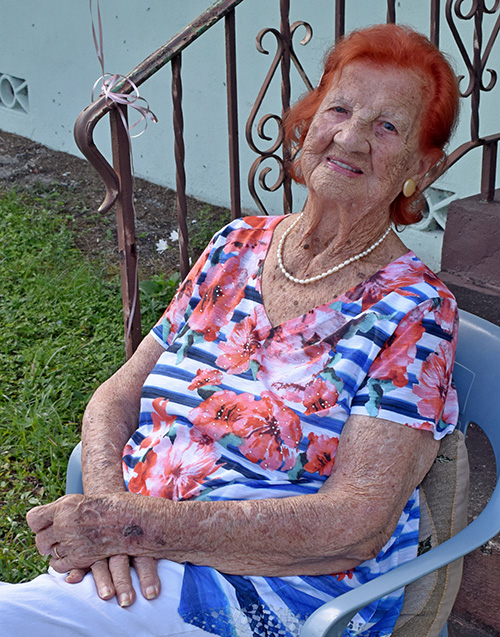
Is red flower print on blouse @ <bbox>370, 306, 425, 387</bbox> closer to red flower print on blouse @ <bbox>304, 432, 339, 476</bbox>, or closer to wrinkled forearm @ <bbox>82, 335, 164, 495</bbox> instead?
red flower print on blouse @ <bbox>304, 432, 339, 476</bbox>

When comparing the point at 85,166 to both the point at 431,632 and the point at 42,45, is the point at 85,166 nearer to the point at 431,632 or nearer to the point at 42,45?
the point at 42,45

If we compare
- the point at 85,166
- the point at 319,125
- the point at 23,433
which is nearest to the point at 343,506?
the point at 319,125

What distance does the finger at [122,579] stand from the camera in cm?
167

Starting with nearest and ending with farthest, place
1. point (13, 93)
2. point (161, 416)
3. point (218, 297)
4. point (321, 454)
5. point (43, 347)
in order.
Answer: point (321, 454)
point (161, 416)
point (218, 297)
point (43, 347)
point (13, 93)

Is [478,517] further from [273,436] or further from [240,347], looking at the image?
[240,347]

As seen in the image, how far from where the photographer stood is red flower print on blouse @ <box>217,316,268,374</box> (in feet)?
6.57

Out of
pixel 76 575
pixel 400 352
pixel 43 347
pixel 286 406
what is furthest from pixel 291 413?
pixel 43 347

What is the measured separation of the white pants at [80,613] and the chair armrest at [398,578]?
323mm

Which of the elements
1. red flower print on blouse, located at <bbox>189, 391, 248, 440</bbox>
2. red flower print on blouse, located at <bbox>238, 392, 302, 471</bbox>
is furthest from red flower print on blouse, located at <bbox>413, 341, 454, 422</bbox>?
red flower print on blouse, located at <bbox>189, 391, 248, 440</bbox>

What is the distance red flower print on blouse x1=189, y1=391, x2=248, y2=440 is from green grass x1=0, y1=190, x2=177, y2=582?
969 mm

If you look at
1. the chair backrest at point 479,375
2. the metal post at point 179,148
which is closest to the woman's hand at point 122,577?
the chair backrest at point 479,375

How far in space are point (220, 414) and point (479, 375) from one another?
0.68 m

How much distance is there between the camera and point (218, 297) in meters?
2.15

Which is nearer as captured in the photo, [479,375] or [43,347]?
[479,375]
